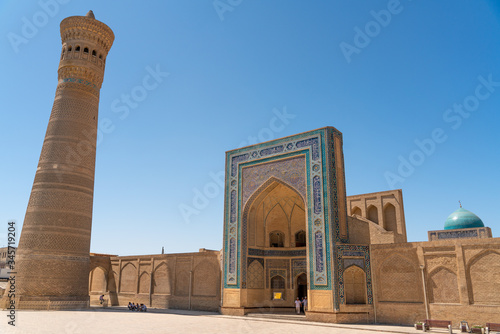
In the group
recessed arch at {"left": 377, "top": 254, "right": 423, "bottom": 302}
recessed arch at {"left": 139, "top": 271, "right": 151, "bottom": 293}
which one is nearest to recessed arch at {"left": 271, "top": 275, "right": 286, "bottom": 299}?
recessed arch at {"left": 377, "top": 254, "right": 423, "bottom": 302}

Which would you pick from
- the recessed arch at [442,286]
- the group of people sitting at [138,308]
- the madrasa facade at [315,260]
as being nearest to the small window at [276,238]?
the madrasa facade at [315,260]

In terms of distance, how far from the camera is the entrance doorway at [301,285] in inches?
670

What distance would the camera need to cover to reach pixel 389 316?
1270 centimetres

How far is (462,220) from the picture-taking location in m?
21.9

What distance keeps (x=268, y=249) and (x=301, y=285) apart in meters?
2.14

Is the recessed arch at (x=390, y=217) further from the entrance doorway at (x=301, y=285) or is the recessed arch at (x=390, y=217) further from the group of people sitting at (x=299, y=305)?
the group of people sitting at (x=299, y=305)

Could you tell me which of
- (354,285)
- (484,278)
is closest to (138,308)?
(354,285)

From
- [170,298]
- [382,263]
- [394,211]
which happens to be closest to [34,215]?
[170,298]

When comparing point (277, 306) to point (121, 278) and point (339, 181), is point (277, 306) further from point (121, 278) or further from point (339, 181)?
point (121, 278)

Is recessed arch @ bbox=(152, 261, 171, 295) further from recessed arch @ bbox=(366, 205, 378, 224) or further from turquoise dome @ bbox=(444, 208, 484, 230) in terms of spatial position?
turquoise dome @ bbox=(444, 208, 484, 230)

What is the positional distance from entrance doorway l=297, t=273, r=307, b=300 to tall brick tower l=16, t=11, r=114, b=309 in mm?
9317

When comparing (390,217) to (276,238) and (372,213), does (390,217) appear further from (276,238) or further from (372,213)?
(276,238)

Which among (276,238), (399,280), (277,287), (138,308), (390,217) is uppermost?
(390,217)

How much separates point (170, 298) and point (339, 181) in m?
10.3
